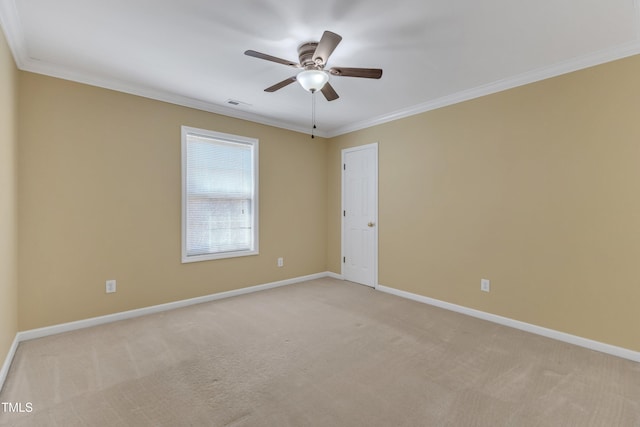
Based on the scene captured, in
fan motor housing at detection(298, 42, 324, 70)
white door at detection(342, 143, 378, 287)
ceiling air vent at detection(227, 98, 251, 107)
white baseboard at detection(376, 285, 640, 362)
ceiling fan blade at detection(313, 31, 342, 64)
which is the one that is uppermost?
ceiling air vent at detection(227, 98, 251, 107)

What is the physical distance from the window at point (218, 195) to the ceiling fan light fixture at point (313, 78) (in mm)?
2010

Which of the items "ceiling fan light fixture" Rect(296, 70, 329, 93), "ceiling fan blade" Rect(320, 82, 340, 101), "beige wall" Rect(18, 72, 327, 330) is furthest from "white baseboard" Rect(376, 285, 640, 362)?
"ceiling fan light fixture" Rect(296, 70, 329, 93)

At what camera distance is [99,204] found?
309cm

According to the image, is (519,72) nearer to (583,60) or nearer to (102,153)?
(583,60)

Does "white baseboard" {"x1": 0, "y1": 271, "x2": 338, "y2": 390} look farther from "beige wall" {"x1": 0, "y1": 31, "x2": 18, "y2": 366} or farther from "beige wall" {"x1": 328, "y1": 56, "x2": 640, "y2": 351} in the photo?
"beige wall" {"x1": 328, "y1": 56, "x2": 640, "y2": 351}

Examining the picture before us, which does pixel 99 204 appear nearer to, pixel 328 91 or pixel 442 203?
pixel 328 91

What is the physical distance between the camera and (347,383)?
2100 mm

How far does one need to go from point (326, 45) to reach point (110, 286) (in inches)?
126

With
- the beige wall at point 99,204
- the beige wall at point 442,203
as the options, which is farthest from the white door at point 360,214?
the beige wall at point 99,204

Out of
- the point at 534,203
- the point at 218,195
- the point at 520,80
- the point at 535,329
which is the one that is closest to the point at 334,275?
the point at 218,195

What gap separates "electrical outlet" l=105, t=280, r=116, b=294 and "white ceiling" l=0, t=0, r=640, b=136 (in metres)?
2.08

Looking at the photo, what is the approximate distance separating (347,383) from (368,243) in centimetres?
268

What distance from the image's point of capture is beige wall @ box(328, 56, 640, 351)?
2498 millimetres

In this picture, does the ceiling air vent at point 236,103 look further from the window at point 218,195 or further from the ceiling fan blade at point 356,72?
the ceiling fan blade at point 356,72
